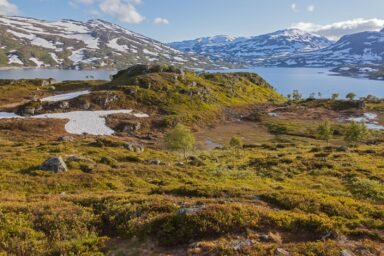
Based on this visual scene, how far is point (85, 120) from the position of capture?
331ft

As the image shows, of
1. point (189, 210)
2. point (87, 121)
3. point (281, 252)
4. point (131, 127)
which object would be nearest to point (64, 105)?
point (87, 121)

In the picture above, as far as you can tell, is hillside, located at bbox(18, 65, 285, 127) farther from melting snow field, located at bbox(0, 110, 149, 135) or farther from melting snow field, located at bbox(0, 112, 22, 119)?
melting snow field, located at bbox(0, 110, 149, 135)

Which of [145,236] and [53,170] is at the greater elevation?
[145,236]

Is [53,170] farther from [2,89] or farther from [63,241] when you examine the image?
[2,89]

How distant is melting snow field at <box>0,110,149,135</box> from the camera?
301 feet

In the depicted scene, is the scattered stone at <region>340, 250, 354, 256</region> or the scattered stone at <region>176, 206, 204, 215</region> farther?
the scattered stone at <region>176, 206, 204, 215</region>

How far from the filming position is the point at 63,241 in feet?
40.1

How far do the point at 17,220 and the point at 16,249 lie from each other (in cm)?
227

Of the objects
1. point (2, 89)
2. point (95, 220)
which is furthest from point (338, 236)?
point (2, 89)

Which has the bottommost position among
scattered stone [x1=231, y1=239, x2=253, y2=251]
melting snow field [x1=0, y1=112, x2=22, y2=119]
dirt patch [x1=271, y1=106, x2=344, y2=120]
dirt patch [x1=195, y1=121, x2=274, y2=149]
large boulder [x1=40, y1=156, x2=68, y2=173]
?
dirt patch [x1=195, y1=121, x2=274, y2=149]

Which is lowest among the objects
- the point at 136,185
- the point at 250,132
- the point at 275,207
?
the point at 250,132

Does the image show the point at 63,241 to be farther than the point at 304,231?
No

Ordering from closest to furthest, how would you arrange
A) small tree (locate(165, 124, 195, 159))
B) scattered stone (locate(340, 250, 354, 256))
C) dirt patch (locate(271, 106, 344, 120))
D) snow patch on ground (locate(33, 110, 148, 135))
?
scattered stone (locate(340, 250, 354, 256)) < small tree (locate(165, 124, 195, 159)) < snow patch on ground (locate(33, 110, 148, 135)) < dirt patch (locate(271, 106, 344, 120))

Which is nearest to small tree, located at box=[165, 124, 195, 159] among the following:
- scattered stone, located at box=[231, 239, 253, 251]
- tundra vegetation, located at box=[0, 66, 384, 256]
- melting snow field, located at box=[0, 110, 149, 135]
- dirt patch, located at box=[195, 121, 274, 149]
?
tundra vegetation, located at box=[0, 66, 384, 256]
